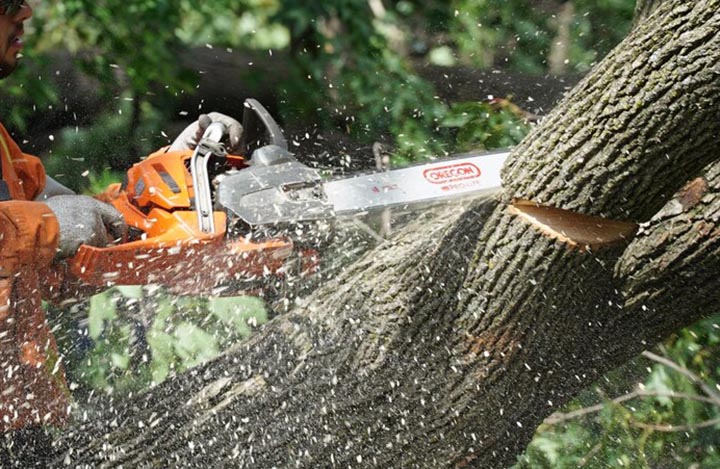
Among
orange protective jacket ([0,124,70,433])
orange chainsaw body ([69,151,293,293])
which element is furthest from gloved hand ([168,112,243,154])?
orange protective jacket ([0,124,70,433])

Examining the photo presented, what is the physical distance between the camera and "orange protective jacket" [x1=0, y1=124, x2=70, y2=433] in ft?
7.76

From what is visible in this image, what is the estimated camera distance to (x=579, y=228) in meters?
2.03

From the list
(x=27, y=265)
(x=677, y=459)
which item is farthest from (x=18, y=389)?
(x=677, y=459)

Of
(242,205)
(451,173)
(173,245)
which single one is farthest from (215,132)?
(451,173)

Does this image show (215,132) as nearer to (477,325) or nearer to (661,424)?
(477,325)

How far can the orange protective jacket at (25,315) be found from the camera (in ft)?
7.76

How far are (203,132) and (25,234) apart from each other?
3.36 ft

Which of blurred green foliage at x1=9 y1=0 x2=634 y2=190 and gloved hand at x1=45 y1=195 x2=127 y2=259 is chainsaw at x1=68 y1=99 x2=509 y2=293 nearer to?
gloved hand at x1=45 y1=195 x2=127 y2=259

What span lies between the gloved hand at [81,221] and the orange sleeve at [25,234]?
0.15 metres

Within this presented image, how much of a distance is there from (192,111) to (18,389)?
326 centimetres

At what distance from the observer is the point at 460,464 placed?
2389mm

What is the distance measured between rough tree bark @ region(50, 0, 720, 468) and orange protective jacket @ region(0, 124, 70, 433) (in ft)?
0.84

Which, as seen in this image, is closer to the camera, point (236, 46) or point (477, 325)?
point (477, 325)

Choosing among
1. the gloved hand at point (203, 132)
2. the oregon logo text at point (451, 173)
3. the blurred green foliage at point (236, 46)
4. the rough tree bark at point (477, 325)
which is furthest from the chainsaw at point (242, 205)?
the blurred green foliage at point (236, 46)
